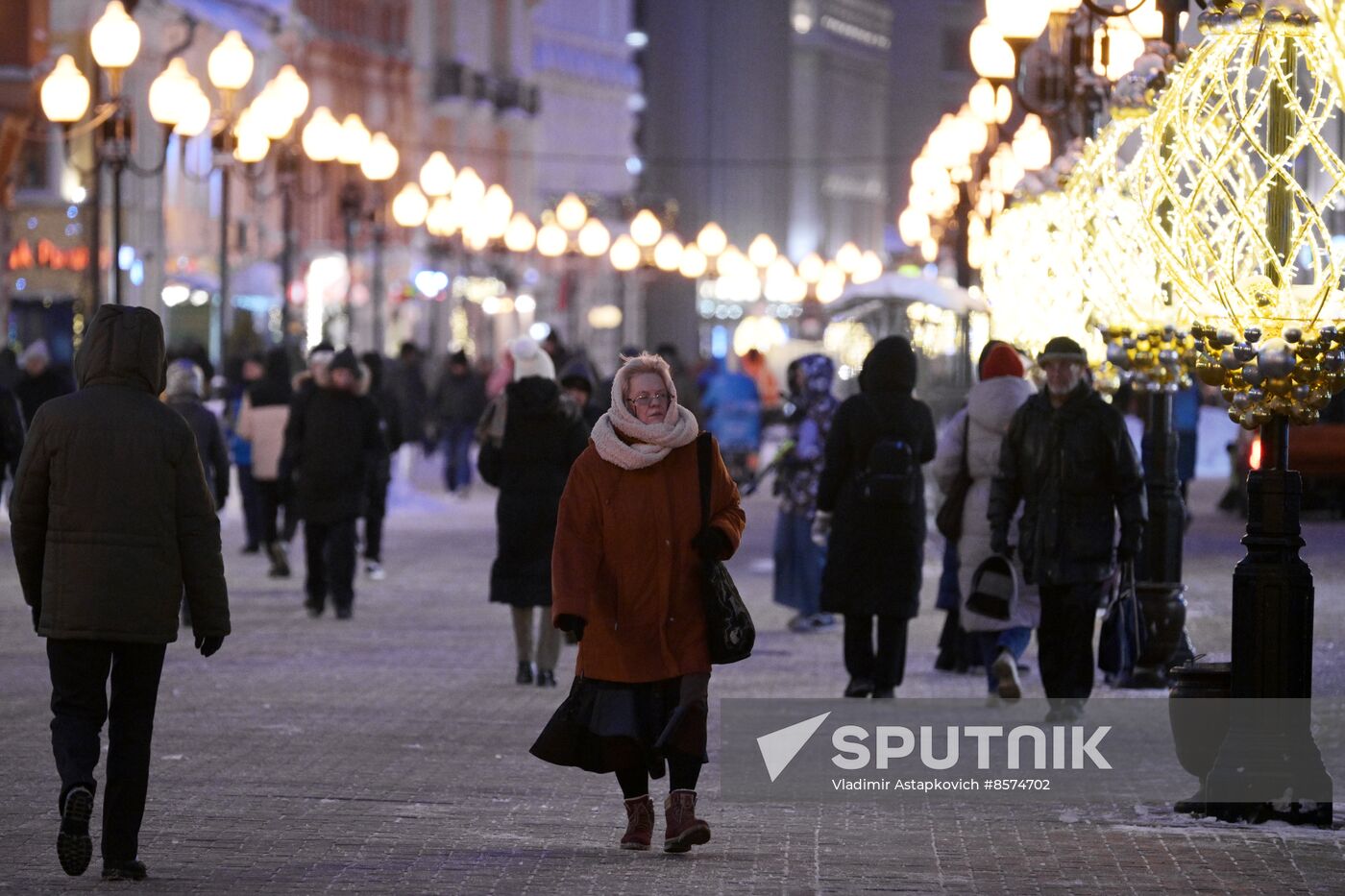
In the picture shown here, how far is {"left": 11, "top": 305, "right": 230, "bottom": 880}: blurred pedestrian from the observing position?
27.1ft

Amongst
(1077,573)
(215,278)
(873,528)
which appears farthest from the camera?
(215,278)

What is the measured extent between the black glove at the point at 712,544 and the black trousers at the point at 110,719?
1.62m

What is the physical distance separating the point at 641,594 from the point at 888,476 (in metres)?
4.42

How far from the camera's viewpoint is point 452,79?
7162cm

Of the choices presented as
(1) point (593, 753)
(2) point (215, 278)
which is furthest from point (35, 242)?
(1) point (593, 753)

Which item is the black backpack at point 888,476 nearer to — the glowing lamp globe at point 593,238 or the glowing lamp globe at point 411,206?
the glowing lamp globe at point 411,206

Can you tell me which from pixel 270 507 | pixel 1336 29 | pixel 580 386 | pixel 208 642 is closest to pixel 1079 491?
pixel 1336 29

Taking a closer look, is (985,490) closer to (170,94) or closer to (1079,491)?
(1079,491)

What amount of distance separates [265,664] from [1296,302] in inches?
266

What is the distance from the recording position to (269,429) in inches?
843

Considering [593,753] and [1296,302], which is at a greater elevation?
[1296,302]

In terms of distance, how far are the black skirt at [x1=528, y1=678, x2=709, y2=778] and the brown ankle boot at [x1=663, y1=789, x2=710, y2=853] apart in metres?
0.11

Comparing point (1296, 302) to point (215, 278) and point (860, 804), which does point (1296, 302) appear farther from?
point (215, 278)

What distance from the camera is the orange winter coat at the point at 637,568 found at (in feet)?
29.2
